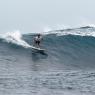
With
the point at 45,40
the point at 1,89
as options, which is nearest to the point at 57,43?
the point at 45,40

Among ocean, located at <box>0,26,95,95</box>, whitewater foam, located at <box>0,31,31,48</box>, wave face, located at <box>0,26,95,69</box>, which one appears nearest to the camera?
ocean, located at <box>0,26,95,95</box>

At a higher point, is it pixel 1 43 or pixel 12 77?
pixel 1 43

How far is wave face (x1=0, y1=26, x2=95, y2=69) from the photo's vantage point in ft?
124

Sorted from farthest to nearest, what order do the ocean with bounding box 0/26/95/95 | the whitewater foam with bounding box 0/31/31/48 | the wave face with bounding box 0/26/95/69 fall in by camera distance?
the whitewater foam with bounding box 0/31/31/48 → the wave face with bounding box 0/26/95/69 → the ocean with bounding box 0/26/95/95

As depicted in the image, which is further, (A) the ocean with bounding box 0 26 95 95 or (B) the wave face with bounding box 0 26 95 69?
(B) the wave face with bounding box 0 26 95 69

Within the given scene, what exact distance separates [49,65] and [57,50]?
6.92m

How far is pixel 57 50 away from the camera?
42.5 meters

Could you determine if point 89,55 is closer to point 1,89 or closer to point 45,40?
point 45,40

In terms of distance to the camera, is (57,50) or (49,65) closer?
(49,65)

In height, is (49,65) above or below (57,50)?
below

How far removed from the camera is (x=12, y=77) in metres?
29.4

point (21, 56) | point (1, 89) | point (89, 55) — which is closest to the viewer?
point (1, 89)

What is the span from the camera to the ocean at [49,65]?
26859mm

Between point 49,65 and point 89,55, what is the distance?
7.36m
